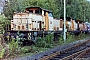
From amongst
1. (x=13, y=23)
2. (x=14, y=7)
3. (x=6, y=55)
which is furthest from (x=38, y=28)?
(x=6, y=55)

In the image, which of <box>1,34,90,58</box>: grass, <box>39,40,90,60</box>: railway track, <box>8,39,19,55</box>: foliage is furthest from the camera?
<box>1,34,90,58</box>: grass

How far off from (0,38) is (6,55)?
3.88ft

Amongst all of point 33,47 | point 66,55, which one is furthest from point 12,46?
point 66,55

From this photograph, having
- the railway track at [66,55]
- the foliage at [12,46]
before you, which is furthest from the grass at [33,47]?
the railway track at [66,55]

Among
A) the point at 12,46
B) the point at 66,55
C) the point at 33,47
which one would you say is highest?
the point at 12,46

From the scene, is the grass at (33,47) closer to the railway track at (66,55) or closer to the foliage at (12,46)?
the foliage at (12,46)

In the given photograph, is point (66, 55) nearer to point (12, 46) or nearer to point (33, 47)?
point (12, 46)

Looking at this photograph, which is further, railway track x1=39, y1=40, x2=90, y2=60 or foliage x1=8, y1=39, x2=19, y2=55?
foliage x1=8, y1=39, x2=19, y2=55

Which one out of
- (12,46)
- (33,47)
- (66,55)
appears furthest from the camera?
(33,47)

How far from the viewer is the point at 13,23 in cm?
1938

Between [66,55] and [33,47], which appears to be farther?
[33,47]

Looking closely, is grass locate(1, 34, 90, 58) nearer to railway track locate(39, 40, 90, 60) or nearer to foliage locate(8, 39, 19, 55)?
foliage locate(8, 39, 19, 55)

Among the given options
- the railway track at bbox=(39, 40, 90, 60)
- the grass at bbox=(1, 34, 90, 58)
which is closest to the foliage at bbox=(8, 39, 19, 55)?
the grass at bbox=(1, 34, 90, 58)

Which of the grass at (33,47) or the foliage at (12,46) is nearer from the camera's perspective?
the foliage at (12,46)
